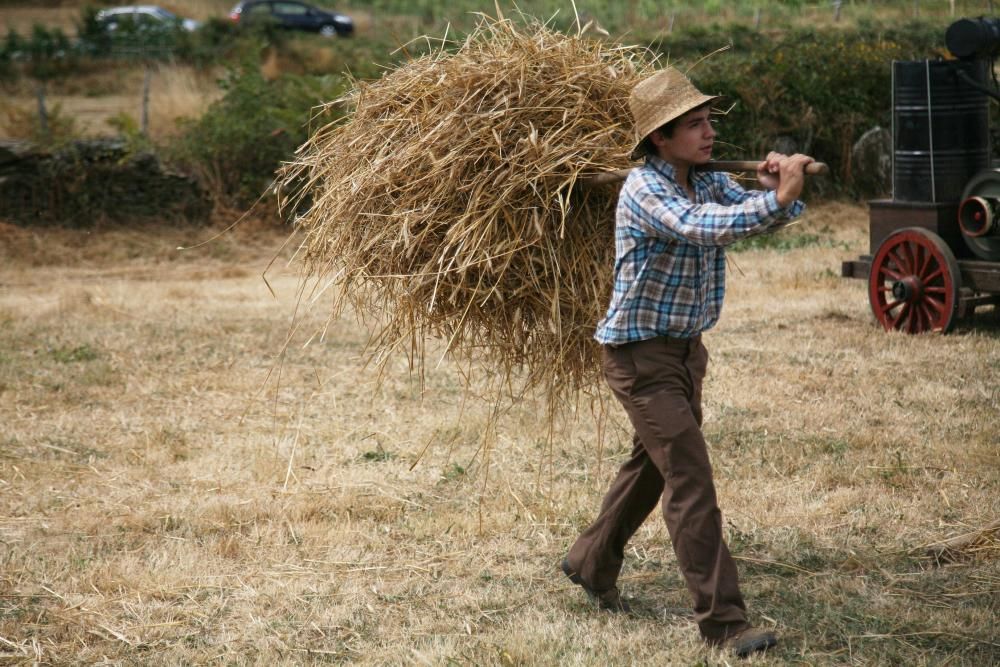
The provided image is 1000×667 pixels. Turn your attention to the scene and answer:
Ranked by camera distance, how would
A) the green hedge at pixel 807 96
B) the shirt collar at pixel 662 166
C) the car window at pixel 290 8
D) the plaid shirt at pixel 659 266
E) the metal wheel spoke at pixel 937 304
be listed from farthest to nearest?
the car window at pixel 290 8
the green hedge at pixel 807 96
the metal wheel spoke at pixel 937 304
the shirt collar at pixel 662 166
the plaid shirt at pixel 659 266

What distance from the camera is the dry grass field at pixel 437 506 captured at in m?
3.78

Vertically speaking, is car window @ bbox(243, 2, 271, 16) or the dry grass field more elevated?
car window @ bbox(243, 2, 271, 16)

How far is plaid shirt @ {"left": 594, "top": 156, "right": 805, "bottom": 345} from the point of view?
3.32 meters

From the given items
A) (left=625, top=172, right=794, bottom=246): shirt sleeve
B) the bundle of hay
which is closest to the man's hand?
(left=625, top=172, right=794, bottom=246): shirt sleeve

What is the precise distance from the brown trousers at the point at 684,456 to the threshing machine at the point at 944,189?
454 centimetres

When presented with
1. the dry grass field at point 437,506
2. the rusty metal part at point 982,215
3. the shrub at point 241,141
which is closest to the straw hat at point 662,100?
the dry grass field at point 437,506

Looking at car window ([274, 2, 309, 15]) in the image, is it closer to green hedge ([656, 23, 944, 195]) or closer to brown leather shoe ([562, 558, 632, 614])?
green hedge ([656, 23, 944, 195])

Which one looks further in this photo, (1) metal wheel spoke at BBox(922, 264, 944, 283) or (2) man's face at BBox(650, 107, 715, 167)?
(1) metal wheel spoke at BBox(922, 264, 944, 283)

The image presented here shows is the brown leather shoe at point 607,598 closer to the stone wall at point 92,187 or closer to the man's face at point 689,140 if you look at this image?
the man's face at point 689,140

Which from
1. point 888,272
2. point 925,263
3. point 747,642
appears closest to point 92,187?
point 888,272

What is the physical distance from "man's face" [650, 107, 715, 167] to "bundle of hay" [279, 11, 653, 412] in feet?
1.15

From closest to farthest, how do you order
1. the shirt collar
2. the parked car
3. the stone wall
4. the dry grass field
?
the shirt collar
the dry grass field
the stone wall
the parked car

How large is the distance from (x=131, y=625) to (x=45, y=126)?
37.5 ft

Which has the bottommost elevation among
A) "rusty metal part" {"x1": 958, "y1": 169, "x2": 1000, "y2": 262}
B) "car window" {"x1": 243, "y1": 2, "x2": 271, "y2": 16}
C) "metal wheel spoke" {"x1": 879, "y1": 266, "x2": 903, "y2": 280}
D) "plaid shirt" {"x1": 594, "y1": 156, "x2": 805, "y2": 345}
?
"metal wheel spoke" {"x1": 879, "y1": 266, "x2": 903, "y2": 280}
